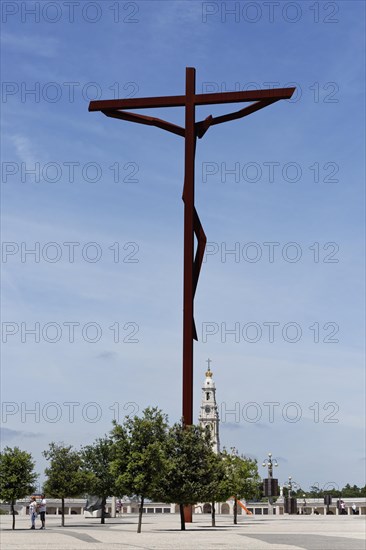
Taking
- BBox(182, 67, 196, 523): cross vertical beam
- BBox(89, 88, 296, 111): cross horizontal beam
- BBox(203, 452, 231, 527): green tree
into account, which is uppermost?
BBox(89, 88, 296, 111): cross horizontal beam

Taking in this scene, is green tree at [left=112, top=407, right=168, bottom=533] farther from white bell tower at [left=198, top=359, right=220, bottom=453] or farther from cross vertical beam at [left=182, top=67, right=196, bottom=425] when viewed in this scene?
white bell tower at [left=198, top=359, right=220, bottom=453]

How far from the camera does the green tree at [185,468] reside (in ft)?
141

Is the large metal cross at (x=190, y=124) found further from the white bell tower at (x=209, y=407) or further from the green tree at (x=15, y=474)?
the white bell tower at (x=209, y=407)

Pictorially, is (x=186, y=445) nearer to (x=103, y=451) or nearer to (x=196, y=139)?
(x=103, y=451)

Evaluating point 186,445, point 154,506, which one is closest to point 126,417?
point 186,445

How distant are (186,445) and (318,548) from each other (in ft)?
53.9

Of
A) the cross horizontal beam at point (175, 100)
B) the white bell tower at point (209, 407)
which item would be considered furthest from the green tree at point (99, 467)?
the white bell tower at point (209, 407)

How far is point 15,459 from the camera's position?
45031mm

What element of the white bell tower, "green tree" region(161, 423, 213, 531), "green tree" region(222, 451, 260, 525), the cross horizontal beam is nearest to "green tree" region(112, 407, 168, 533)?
"green tree" region(161, 423, 213, 531)

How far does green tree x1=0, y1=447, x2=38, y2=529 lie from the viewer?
44812mm

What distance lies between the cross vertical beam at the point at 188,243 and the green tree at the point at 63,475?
7.50 meters

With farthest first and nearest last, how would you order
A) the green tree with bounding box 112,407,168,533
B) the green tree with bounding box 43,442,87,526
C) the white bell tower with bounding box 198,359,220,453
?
the white bell tower with bounding box 198,359,220,453
the green tree with bounding box 43,442,87,526
the green tree with bounding box 112,407,168,533

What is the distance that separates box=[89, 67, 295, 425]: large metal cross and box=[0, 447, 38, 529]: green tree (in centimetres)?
1334

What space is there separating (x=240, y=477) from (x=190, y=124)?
2518 cm
